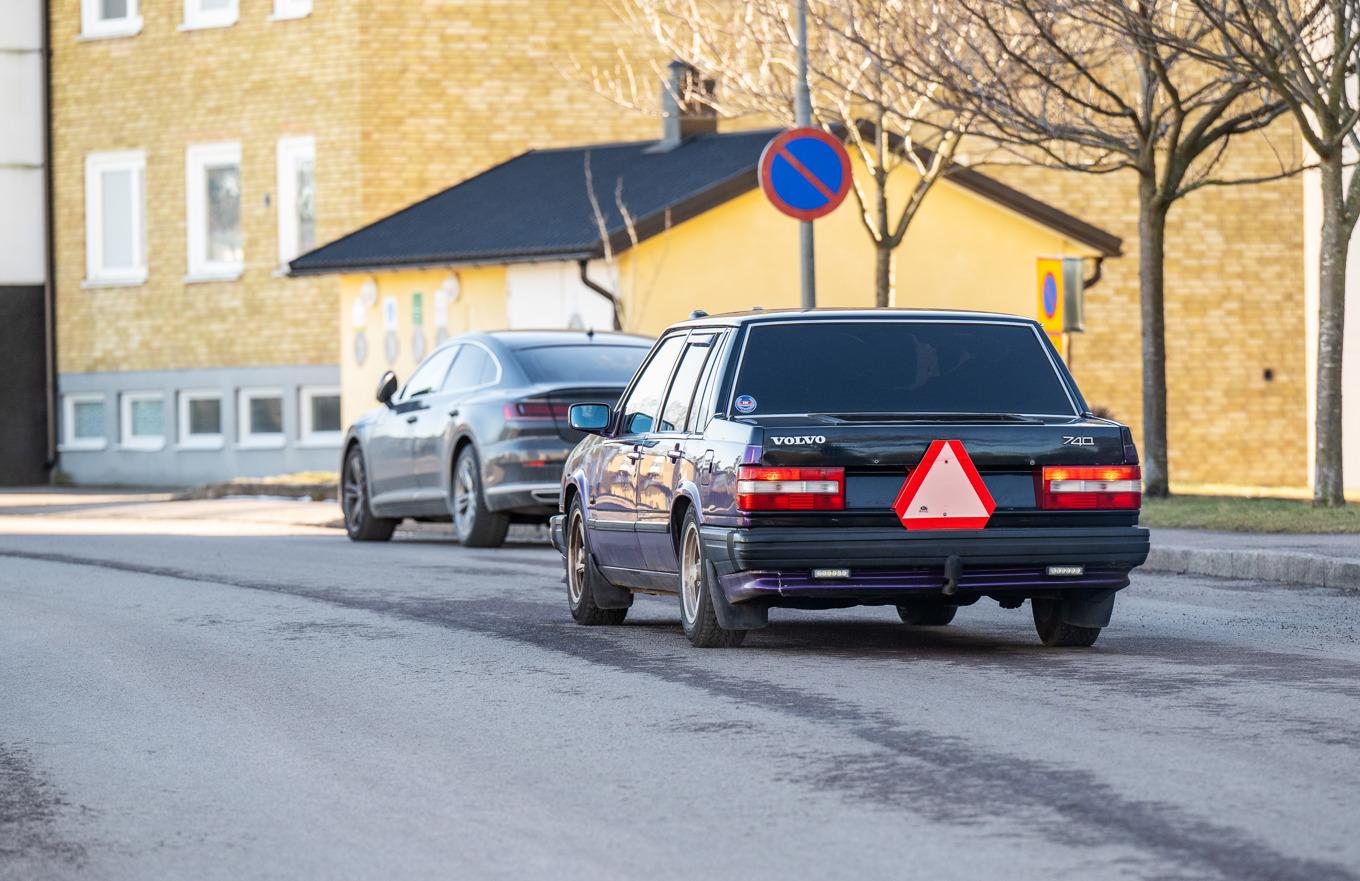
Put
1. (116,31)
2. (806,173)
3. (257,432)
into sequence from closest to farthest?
(806,173) → (257,432) → (116,31)

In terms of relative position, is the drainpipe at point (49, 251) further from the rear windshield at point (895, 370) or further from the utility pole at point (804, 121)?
the rear windshield at point (895, 370)

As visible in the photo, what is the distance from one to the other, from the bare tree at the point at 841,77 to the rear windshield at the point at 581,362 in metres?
3.95

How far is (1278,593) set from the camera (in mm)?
13781

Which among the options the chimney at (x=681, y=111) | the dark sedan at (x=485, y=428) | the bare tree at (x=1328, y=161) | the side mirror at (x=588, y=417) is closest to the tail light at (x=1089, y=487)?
the side mirror at (x=588, y=417)

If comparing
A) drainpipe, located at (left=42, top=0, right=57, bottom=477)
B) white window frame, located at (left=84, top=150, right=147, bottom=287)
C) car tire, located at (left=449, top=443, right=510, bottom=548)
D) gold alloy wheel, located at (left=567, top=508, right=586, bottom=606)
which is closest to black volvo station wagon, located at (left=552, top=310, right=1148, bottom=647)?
gold alloy wheel, located at (left=567, top=508, right=586, bottom=606)

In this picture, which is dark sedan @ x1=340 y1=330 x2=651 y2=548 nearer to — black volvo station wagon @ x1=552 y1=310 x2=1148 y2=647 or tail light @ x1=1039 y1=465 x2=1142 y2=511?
black volvo station wagon @ x1=552 y1=310 x2=1148 y2=647

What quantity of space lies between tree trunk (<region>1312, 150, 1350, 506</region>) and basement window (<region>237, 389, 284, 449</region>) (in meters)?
19.9

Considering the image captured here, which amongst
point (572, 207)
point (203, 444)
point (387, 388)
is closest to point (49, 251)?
point (203, 444)

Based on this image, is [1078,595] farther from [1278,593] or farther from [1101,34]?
[1101,34]

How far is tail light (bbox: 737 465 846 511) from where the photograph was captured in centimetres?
992

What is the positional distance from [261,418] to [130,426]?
276 cm

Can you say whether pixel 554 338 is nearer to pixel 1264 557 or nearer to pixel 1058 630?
pixel 1264 557

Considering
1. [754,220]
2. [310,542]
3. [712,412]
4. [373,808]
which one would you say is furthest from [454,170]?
[373,808]

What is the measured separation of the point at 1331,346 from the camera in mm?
18672
